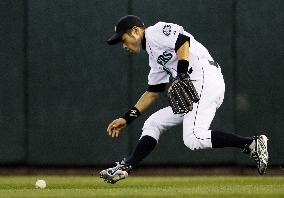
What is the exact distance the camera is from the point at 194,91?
6680 mm

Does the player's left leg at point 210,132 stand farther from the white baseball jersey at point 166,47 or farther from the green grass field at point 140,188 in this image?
the green grass field at point 140,188

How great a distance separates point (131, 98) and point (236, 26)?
1679mm

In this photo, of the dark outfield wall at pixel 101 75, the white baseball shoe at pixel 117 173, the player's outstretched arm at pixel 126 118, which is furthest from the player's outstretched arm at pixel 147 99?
the dark outfield wall at pixel 101 75

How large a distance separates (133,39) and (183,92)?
0.66 metres

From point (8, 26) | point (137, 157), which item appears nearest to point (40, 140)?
point (8, 26)

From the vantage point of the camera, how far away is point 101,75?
10805 mm

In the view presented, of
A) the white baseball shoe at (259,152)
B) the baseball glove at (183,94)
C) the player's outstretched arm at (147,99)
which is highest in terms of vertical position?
the baseball glove at (183,94)

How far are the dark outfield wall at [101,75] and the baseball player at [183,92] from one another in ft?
12.0

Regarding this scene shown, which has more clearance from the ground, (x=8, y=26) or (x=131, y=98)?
(x=8, y=26)

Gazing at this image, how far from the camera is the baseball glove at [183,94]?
21.8 feet

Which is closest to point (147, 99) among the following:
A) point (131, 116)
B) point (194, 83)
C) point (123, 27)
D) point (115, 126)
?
point (131, 116)

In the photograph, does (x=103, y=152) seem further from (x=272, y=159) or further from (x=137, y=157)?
(x=137, y=157)

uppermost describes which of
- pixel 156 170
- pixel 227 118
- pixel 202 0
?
pixel 202 0

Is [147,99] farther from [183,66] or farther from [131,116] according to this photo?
[183,66]
